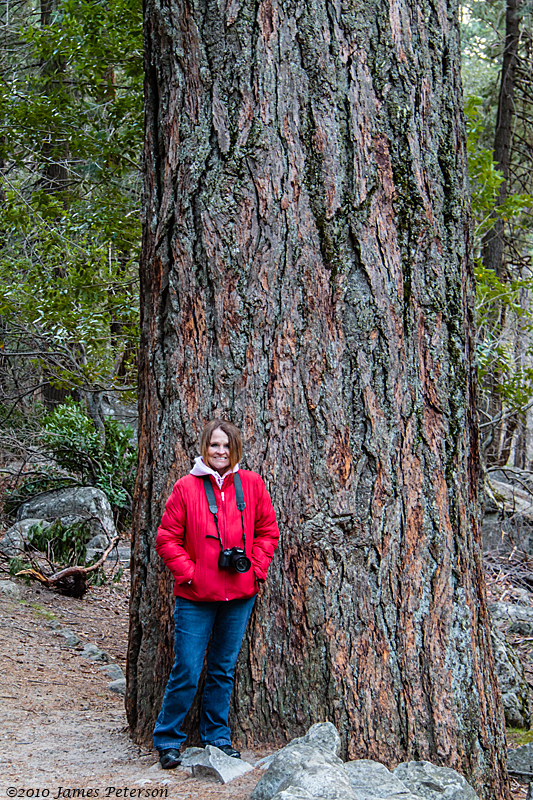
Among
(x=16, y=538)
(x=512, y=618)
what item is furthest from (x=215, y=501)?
(x=16, y=538)

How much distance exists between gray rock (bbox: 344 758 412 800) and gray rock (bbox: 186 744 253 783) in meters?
0.47

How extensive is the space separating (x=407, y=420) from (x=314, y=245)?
0.90 metres

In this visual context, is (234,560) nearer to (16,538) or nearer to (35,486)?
(16,538)

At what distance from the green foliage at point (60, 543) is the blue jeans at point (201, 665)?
181 inches

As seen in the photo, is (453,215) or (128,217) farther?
Answer: (128,217)

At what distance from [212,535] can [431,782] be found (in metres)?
1.30

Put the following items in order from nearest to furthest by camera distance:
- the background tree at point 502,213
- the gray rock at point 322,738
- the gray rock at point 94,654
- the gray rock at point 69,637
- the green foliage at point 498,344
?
the gray rock at point 322,738, the gray rock at point 94,654, the gray rock at point 69,637, the green foliage at point 498,344, the background tree at point 502,213

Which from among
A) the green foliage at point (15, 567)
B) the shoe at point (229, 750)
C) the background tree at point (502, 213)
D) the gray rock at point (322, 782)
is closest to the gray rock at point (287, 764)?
the gray rock at point (322, 782)

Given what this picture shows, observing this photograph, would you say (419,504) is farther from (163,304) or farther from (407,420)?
(163,304)

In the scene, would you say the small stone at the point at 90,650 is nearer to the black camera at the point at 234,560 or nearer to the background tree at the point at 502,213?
the black camera at the point at 234,560

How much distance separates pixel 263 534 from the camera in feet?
10.3

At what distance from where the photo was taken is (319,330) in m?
3.23

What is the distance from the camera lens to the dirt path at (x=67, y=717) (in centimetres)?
286

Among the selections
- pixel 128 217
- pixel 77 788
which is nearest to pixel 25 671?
pixel 77 788
